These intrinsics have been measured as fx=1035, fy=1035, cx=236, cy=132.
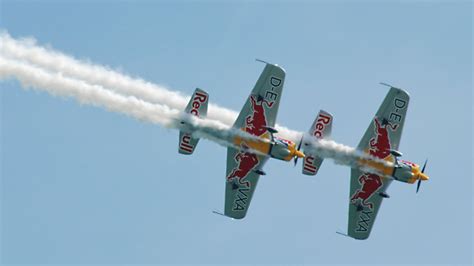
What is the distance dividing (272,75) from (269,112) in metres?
1.79

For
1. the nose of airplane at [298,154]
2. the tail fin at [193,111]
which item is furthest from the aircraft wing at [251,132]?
the tail fin at [193,111]

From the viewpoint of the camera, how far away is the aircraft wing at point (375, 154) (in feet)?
162

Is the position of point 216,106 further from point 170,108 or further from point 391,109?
point 391,109

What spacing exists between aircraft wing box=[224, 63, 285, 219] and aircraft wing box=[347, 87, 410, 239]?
492cm

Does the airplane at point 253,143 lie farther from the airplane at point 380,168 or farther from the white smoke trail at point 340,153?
the airplane at point 380,168

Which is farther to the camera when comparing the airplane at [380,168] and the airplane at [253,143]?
the airplane at [380,168]

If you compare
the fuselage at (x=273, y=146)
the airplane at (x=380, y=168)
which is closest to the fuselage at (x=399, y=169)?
the airplane at (x=380, y=168)

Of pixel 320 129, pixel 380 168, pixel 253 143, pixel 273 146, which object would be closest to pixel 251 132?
pixel 253 143

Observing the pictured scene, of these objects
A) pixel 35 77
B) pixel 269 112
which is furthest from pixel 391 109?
pixel 35 77

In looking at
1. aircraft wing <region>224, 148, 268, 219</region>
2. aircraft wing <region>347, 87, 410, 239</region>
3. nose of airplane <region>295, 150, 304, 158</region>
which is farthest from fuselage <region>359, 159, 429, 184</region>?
aircraft wing <region>224, 148, 268, 219</region>

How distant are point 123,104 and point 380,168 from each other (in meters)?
13.3

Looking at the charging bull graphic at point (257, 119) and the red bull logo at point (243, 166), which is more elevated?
the charging bull graphic at point (257, 119)

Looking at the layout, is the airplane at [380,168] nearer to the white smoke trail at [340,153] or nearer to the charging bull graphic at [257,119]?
the white smoke trail at [340,153]

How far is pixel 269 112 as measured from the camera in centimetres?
4819
